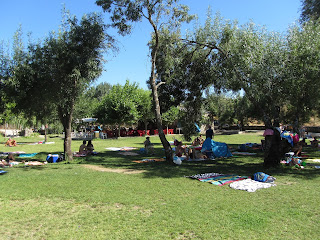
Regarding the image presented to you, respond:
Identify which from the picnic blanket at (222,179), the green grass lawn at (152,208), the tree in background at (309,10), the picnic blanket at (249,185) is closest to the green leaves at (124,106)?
the tree in background at (309,10)

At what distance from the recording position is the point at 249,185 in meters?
7.37

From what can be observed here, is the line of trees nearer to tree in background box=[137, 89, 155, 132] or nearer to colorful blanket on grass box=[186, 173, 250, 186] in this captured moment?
colorful blanket on grass box=[186, 173, 250, 186]

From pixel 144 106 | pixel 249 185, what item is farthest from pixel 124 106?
pixel 249 185

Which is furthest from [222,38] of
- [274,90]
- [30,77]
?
[30,77]

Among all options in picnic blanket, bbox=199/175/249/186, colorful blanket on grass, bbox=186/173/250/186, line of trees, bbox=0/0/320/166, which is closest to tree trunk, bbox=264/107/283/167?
line of trees, bbox=0/0/320/166

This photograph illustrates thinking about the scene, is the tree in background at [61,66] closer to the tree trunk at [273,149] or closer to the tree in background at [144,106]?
the tree trunk at [273,149]

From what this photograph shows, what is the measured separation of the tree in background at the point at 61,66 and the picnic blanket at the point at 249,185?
8.09 m

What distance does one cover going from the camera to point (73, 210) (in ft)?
18.3

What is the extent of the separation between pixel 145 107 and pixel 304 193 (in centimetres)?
2782

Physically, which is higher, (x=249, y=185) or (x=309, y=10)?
(x=309, y=10)

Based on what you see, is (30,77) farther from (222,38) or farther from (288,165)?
(288,165)

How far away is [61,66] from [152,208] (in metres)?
8.58

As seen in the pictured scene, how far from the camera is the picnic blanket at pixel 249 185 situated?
7.11 m

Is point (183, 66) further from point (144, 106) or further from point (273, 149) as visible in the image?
point (144, 106)
